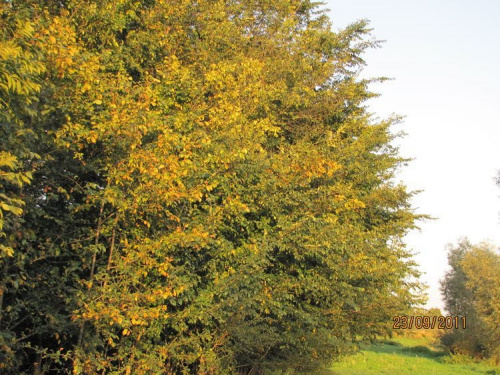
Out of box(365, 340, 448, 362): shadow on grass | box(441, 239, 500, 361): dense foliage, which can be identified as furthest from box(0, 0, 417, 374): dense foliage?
box(365, 340, 448, 362): shadow on grass

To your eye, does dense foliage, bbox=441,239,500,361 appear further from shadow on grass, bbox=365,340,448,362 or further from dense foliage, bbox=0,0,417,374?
dense foliage, bbox=0,0,417,374

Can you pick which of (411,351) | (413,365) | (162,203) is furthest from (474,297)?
(162,203)

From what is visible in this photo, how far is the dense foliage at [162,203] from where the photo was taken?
7965 millimetres

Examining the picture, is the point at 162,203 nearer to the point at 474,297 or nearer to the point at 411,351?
the point at 474,297

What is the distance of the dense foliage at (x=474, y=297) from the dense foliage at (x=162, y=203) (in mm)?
18472

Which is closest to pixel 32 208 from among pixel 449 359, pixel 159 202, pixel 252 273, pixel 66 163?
pixel 66 163

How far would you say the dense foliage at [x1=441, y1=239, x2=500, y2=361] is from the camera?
32.7 meters

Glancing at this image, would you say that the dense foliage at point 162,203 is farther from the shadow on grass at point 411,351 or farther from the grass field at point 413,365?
the shadow on grass at point 411,351

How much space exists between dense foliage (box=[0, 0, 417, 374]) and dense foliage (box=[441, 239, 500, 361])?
18472 millimetres

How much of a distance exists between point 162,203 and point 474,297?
4226 cm

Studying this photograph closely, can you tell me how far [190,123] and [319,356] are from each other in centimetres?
874

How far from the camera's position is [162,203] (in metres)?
8.85

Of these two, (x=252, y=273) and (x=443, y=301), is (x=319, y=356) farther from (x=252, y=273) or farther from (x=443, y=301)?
(x=443, y=301)

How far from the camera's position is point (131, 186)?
8.62m
